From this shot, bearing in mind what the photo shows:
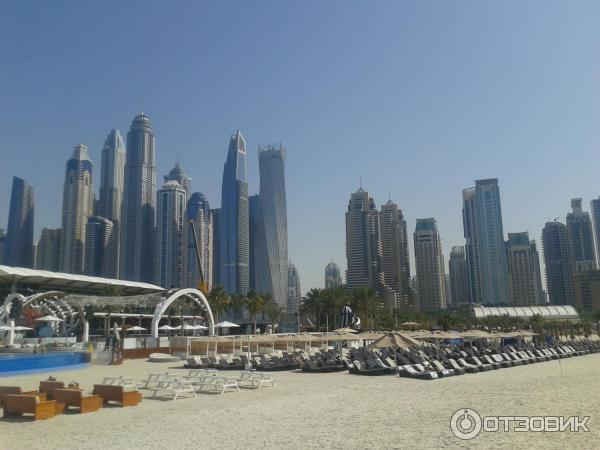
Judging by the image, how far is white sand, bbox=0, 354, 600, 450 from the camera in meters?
9.75

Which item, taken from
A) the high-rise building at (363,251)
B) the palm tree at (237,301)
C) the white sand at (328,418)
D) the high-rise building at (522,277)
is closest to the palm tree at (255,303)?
the palm tree at (237,301)

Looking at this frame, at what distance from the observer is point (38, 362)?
2611cm

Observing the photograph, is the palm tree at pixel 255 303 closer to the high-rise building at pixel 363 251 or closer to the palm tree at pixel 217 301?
the palm tree at pixel 217 301

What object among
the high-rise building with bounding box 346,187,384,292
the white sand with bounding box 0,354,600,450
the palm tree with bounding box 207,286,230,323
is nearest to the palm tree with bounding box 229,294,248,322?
the palm tree with bounding box 207,286,230,323

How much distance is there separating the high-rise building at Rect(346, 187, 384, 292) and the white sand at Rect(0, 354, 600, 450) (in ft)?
567

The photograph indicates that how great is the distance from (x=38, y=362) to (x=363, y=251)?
17114 centimetres

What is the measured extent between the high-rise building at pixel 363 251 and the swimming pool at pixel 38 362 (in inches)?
6443

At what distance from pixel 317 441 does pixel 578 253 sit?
21200 cm

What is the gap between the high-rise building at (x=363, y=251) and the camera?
192 metres

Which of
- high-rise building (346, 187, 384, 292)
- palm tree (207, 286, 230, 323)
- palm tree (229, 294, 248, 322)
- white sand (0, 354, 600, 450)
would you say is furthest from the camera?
high-rise building (346, 187, 384, 292)

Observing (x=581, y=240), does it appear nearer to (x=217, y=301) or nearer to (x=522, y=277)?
(x=522, y=277)

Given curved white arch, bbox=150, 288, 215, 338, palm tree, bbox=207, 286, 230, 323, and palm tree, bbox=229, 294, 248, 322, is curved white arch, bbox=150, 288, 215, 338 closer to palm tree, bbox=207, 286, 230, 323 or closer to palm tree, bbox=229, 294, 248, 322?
palm tree, bbox=207, 286, 230, 323

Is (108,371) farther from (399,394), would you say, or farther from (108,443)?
(108,443)

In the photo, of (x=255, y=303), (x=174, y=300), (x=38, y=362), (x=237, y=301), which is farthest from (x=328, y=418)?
(x=237, y=301)
